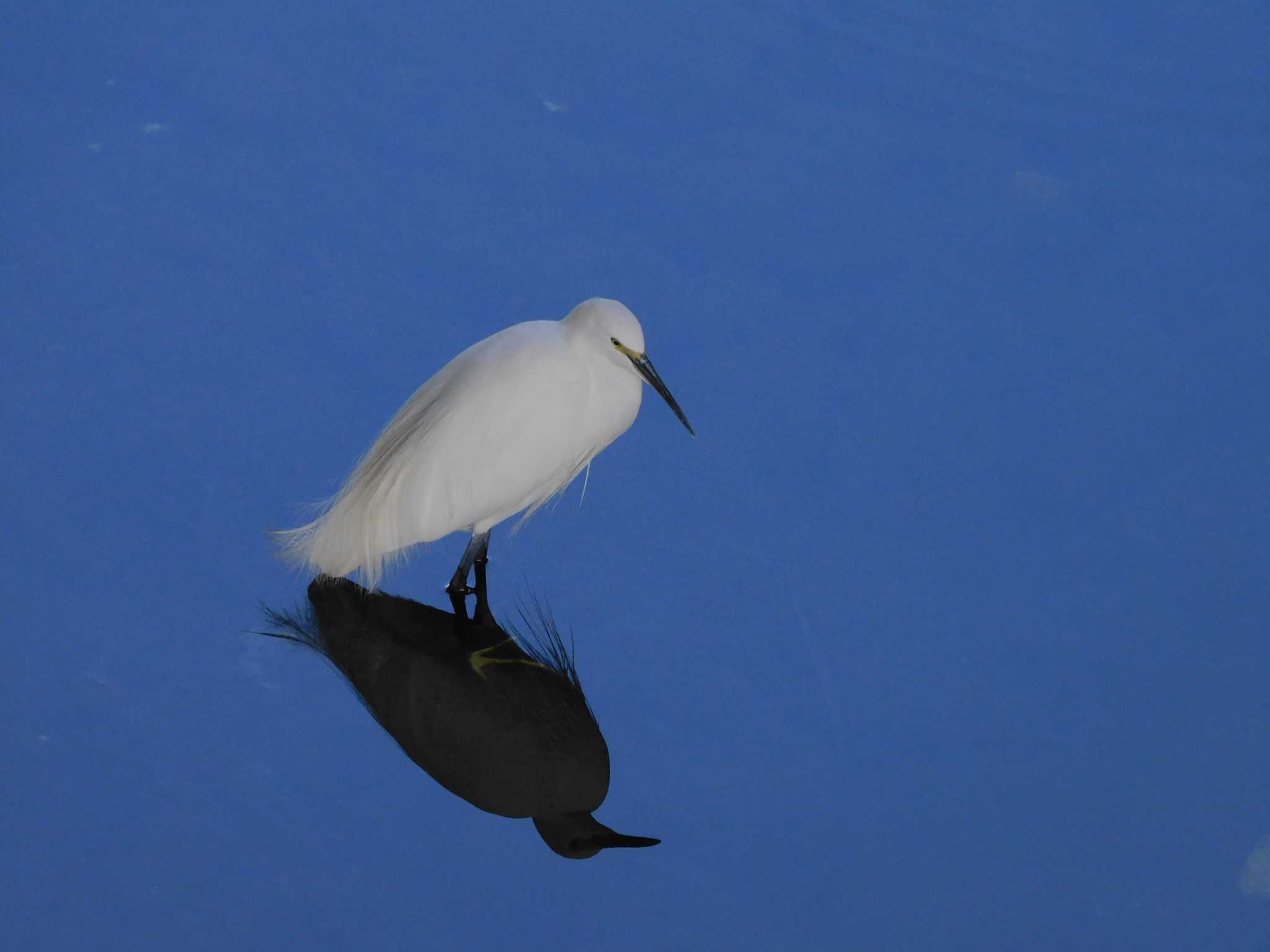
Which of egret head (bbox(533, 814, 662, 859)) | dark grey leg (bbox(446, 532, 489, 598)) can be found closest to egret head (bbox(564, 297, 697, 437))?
dark grey leg (bbox(446, 532, 489, 598))

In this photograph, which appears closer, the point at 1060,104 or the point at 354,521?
the point at 354,521

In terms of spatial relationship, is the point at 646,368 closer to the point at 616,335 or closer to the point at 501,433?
the point at 616,335

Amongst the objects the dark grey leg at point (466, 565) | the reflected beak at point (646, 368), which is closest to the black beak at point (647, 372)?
the reflected beak at point (646, 368)

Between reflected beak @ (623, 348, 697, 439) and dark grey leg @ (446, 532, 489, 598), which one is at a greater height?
reflected beak @ (623, 348, 697, 439)

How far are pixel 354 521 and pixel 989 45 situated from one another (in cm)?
173

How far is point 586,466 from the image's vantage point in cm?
235

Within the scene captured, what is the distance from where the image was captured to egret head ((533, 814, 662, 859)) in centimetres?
203

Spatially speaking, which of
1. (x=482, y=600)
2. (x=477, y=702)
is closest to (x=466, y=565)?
(x=482, y=600)

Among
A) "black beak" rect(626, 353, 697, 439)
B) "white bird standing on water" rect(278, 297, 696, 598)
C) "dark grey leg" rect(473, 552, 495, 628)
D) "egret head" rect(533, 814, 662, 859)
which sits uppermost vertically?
"black beak" rect(626, 353, 697, 439)

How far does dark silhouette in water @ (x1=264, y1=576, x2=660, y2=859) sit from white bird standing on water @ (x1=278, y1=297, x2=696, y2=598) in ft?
0.27

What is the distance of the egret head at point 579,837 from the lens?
203 centimetres

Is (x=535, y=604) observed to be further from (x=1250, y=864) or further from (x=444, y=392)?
(x=1250, y=864)

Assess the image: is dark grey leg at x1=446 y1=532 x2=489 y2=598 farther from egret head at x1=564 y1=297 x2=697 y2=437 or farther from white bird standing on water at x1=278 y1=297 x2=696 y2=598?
egret head at x1=564 y1=297 x2=697 y2=437

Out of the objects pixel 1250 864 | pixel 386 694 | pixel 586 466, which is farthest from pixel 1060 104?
pixel 386 694
